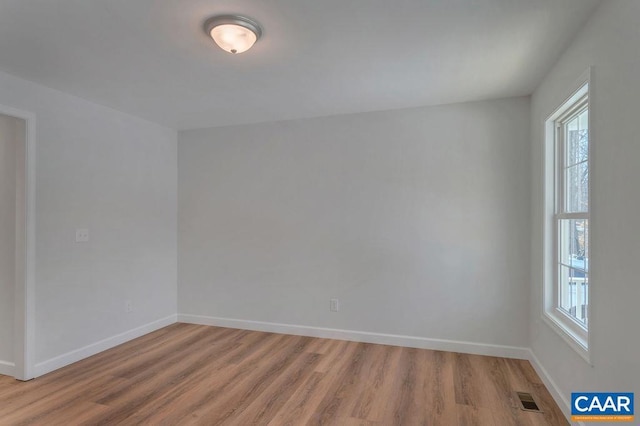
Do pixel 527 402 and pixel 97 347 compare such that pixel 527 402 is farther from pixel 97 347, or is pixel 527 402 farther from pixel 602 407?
pixel 97 347

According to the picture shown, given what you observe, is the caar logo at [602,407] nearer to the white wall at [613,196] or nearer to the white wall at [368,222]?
the white wall at [613,196]

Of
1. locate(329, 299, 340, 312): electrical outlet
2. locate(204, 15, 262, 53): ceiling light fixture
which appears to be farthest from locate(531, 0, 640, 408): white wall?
locate(329, 299, 340, 312): electrical outlet

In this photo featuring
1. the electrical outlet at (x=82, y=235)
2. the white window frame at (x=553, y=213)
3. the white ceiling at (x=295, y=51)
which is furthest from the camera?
the electrical outlet at (x=82, y=235)

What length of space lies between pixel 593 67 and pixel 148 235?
4247 millimetres

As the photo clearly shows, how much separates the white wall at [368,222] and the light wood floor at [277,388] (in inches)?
18.7

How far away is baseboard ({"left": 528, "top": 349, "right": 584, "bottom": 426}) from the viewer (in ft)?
7.47

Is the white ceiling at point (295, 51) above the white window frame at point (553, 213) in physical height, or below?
above

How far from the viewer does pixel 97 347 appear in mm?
3426

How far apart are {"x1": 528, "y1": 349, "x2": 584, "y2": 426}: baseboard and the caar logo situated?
0.29 ft

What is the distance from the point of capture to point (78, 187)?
3262 mm

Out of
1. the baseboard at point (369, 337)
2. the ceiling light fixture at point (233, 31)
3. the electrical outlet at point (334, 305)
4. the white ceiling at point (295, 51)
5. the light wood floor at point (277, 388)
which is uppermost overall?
the white ceiling at point (295, 51)

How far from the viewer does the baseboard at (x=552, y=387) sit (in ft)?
7.47

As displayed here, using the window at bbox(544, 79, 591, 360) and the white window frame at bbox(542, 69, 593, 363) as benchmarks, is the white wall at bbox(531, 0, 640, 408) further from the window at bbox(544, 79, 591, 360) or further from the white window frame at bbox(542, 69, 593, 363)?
the white window frame at bbox(542, 69, 593, 363)

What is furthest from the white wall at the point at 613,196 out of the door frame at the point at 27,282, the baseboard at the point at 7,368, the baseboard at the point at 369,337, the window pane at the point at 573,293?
the baseboard at the point at 7,368
